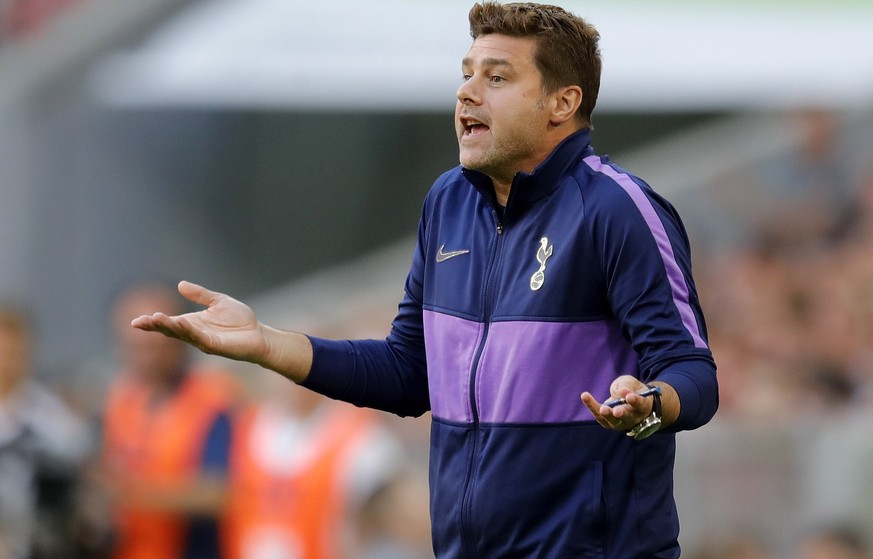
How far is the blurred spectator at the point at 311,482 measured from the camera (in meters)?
7.41

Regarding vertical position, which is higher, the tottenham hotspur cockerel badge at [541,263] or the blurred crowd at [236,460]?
the tottenham hotspur cockerel badge at [541,263]

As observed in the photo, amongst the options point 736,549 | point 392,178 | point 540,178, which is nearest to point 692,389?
point 540,178


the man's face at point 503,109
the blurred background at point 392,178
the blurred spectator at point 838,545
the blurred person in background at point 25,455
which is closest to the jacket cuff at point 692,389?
the man's face at point 503,109

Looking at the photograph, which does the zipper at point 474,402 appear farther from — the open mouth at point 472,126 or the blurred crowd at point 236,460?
the blurred crowd at point 236,460

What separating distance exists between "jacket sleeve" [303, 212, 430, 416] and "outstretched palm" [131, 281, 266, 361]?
0.20 meters

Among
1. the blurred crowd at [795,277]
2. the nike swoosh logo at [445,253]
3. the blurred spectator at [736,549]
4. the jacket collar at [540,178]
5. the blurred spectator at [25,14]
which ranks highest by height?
the blurred spectator at [25,14]

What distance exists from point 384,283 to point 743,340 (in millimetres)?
4754

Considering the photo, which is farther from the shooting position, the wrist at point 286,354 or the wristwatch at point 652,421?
the wrist at point 286,354

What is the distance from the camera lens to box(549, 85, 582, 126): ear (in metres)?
3.65

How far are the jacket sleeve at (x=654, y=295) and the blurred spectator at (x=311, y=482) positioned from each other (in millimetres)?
4093

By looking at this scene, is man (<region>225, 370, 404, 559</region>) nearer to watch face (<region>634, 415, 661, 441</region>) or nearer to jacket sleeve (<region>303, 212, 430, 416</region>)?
jacket sleeve (<region>303, 212, 430, 416</region>)

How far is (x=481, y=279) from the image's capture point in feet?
11.9

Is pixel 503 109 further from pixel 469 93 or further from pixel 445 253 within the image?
pixel 445 253

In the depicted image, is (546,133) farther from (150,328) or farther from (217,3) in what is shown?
(217,3)
